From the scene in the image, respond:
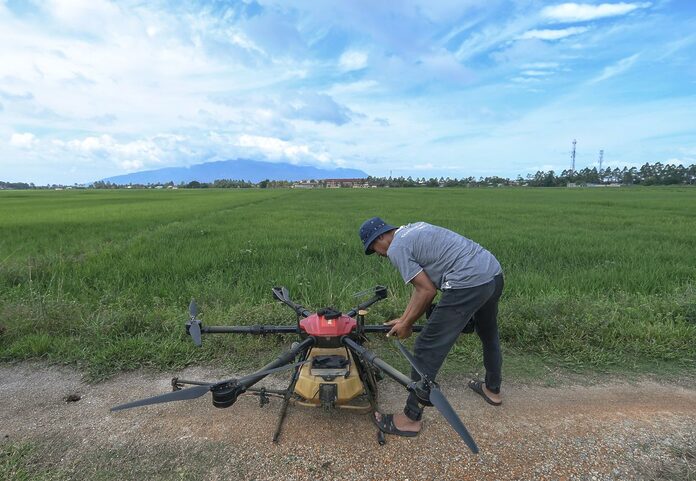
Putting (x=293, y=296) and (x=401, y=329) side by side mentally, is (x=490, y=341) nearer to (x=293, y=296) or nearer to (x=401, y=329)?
(x=401, y=329)

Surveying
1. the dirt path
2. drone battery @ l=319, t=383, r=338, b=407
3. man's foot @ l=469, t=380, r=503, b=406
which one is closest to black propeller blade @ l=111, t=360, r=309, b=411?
drone battery @ l=319, t=383, r=338, b=407

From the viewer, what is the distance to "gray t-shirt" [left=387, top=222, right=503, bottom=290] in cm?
253

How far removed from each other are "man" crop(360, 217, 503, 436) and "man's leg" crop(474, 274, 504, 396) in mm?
157

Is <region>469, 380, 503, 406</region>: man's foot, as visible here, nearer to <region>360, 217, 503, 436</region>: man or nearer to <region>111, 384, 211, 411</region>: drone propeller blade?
<region>360, 217, 503, 436</region>: man

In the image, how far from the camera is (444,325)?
2.53 m

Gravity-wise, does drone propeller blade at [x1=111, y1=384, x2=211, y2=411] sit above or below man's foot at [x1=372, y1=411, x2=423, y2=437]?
above

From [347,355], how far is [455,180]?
110107 mm

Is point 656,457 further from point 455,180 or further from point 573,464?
point 455,180

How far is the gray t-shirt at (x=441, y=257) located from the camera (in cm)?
253

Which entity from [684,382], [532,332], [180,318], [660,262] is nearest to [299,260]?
[180,318]

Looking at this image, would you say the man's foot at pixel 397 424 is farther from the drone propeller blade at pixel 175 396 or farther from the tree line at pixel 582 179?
the tree line at pixel 582 179

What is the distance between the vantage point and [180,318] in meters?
4.18

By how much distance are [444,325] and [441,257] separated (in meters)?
0.44

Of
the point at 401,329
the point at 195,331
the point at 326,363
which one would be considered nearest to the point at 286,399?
the point at 326,363
